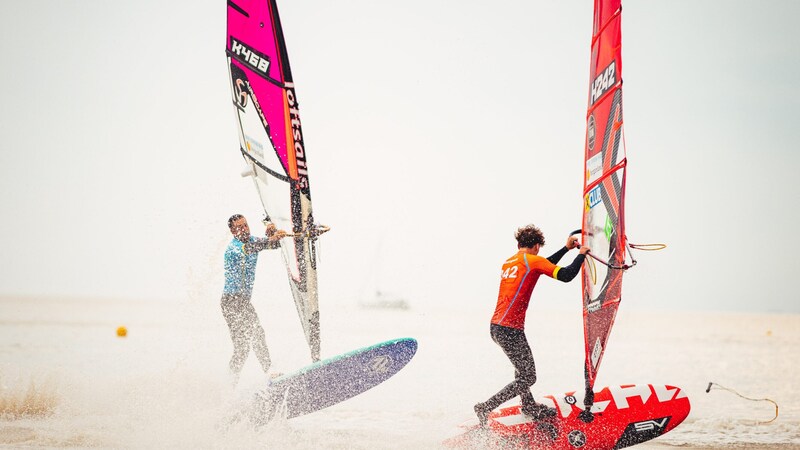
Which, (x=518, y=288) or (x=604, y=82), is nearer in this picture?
(x=518, y=288)

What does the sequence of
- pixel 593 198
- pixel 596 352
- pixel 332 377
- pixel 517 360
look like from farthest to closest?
1. pixel 332 377
2. pixel 593 198
3. pixel 596 352
4. pixel 517 360

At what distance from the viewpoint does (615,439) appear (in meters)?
5.58

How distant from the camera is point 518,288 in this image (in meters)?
5.29

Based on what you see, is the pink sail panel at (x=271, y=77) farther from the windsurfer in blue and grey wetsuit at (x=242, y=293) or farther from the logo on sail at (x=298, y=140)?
the windsurfer in blue and grey wetsuit at (x=242, y=293)

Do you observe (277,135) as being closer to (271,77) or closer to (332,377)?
(271,77)

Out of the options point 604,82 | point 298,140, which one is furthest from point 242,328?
point 604,82

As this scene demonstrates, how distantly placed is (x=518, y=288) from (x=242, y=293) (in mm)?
2518

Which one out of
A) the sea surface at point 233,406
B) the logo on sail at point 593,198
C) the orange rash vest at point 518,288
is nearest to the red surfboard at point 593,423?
the sea surface at point 233,406

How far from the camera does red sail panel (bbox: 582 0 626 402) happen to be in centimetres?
545

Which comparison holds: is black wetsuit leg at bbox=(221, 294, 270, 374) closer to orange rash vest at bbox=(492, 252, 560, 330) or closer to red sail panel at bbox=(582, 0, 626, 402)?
orange rash vest at bbox=(492, 252, 560, 330)

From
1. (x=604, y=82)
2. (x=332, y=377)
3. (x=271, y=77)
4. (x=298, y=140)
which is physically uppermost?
(x=271, y=77)

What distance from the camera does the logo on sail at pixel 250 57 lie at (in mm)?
6867

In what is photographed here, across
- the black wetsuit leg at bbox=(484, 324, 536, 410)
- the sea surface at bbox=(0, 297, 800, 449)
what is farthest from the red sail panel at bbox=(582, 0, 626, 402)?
the sea surface at bbox=(0, 297, 800, 449)

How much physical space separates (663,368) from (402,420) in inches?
344
